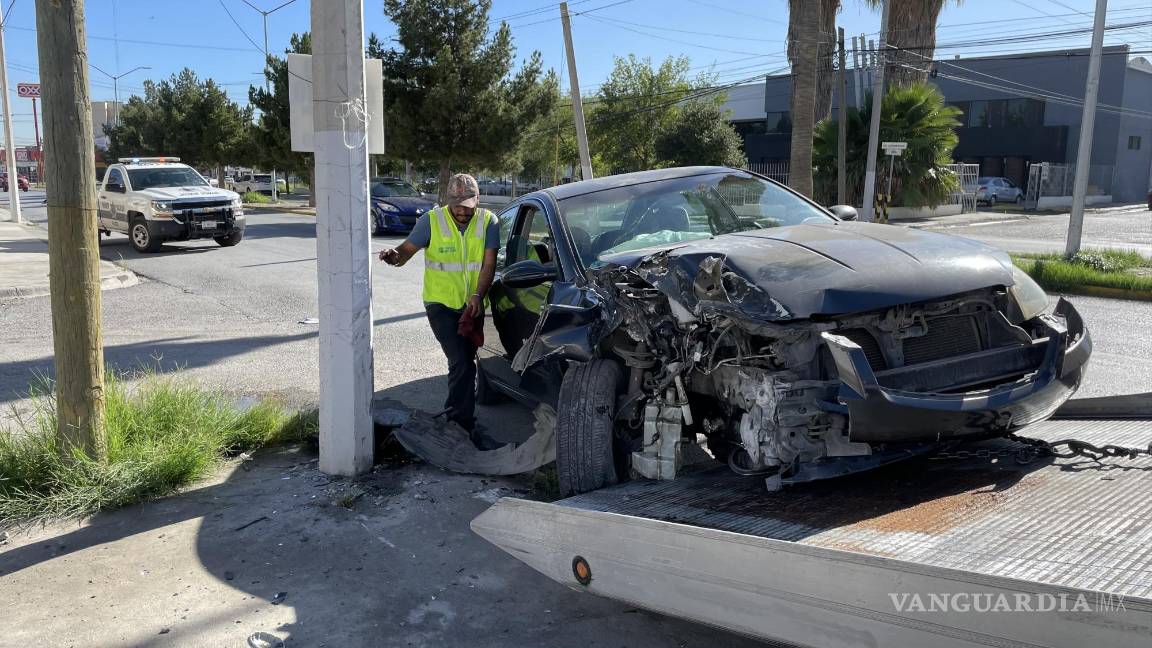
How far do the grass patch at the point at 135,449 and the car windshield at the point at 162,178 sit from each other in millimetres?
15160

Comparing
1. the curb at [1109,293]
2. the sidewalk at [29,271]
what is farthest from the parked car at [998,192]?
the sidewalk at [29,271]

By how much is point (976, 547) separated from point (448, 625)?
1.99 m

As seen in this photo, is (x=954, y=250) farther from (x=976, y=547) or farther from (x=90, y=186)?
(x=90, y=186)

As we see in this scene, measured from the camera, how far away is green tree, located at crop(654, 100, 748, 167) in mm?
36688

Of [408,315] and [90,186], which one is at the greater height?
[90,186]

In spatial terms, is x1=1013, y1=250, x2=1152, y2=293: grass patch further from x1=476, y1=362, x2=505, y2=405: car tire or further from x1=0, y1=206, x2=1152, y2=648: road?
x1=476, y1=362, x2=505, y2=405: car tire

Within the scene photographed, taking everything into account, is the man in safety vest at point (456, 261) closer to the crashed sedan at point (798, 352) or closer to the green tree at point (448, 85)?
the crashed sedan at point (798, 352)

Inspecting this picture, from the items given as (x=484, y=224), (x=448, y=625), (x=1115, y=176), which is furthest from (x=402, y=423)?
(x=1115, y=176)

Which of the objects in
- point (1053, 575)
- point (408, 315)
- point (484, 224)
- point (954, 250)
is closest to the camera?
point (1053, 575)

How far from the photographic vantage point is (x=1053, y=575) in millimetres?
2461

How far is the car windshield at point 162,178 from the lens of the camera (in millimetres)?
19141

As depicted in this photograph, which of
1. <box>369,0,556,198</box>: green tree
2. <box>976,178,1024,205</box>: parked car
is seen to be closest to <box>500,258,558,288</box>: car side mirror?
<box>369,0,556,198</box>: green tree

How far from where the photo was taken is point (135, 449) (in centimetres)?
491

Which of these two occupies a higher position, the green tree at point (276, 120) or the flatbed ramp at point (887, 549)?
the green tree at point (276, 120)
